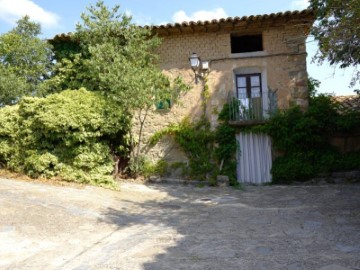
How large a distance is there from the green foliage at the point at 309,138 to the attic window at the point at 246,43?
344cm

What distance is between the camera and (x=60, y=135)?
962 centimetres

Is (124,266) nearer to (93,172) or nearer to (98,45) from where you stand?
(93,172)

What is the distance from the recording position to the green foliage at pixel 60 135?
9.49 metres

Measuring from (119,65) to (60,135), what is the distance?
2770 millimetres

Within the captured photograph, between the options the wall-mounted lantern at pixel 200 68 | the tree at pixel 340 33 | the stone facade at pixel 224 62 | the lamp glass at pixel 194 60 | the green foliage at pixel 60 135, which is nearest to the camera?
the tree at pixel 340 33

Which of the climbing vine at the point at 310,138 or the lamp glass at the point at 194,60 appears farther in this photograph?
the lamp glass at the point at 194,60

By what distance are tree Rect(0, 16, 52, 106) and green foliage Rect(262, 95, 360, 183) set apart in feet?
32.5

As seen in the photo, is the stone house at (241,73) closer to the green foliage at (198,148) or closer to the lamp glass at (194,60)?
the lamp glass at (194,60)

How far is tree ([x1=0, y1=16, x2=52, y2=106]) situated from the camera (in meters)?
13.9

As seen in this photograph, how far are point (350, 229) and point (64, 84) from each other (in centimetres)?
1062

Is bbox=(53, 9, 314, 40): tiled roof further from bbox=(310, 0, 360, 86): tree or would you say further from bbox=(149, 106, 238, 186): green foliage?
bbox=(310, 0, 360, 86): tree

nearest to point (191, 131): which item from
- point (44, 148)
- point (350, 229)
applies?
point (44, 148)

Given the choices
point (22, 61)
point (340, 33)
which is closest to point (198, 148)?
point (340, 33)

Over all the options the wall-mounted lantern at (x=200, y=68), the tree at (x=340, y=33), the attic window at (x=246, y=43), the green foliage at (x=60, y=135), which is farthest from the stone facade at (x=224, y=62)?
the tree at (x=340, y=33)
